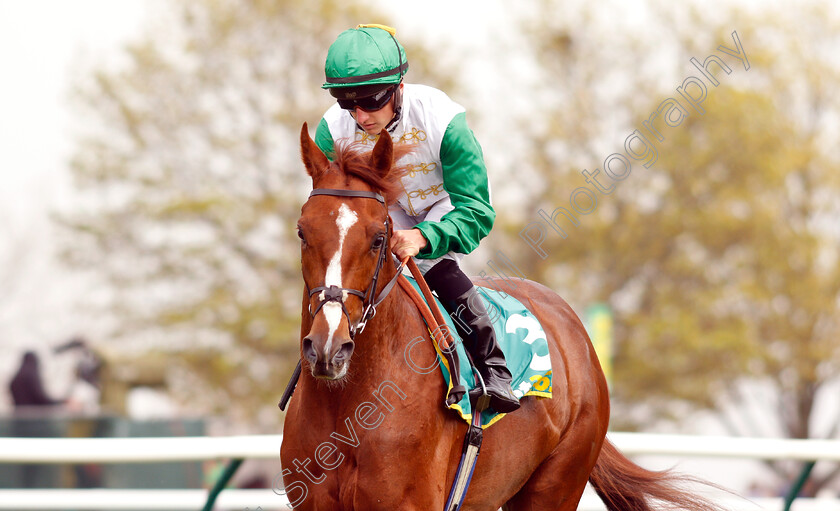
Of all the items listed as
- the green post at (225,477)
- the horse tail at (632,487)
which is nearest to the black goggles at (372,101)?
the green post at (225,477)

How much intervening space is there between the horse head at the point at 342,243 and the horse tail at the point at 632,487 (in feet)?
6.44

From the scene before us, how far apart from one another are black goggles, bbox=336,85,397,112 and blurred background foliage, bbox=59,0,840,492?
14.6m

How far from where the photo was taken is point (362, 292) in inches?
111

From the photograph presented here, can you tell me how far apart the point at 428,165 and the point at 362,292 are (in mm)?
800

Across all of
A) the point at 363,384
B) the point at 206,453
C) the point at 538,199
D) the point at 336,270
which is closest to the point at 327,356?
the point at 336,270

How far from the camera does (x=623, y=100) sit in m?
19.0

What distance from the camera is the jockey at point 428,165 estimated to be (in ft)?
10.4

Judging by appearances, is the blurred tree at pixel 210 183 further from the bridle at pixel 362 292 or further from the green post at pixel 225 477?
the bridle at pixel 362 292

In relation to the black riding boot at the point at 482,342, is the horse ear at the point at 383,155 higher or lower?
higher

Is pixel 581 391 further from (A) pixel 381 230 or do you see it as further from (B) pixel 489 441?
(A) pixel 381 230

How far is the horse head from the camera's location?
2.63 meters

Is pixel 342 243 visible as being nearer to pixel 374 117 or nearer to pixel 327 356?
pixel 327 356

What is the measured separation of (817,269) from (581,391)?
16.3 metres

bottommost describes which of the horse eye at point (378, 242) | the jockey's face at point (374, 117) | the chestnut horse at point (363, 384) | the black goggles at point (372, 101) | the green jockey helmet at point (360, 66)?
the chestnut horse at point (363, 384)
